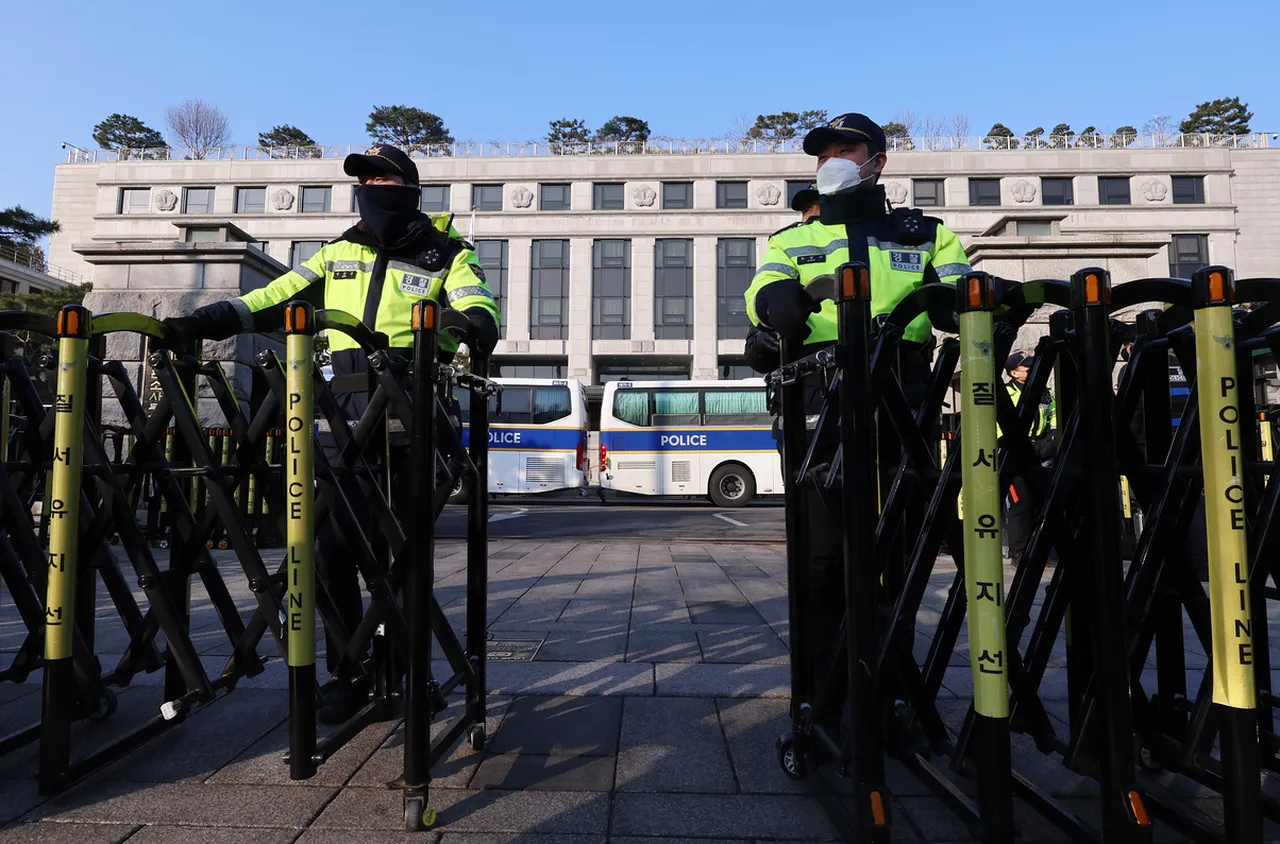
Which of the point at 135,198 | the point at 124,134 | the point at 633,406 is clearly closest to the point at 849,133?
the point at 633,406

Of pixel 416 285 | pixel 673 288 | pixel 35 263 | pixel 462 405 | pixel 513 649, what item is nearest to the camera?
pixel 416 285

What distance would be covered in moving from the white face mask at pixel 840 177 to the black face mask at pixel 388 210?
1.51m

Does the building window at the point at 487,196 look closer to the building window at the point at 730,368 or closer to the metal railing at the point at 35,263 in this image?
the building window at the point at 730,368

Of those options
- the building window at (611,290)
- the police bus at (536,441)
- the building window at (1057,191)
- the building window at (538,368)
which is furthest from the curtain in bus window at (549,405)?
the building window at (1057,191)

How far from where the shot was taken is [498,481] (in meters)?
18.9

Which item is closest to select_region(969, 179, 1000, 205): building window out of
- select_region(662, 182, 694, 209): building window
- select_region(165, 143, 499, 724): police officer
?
select_region(662, 182, 694, 209): building window

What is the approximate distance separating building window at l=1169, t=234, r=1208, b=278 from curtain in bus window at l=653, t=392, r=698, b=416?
2854 centimetres

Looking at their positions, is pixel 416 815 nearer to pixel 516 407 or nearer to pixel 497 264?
pixel 516 407

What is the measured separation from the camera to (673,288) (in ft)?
119

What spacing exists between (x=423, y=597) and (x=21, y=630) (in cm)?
350

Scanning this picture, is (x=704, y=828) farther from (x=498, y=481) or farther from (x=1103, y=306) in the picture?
(x=498, y=481)

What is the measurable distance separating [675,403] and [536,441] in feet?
11.8

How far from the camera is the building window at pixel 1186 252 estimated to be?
3516cm

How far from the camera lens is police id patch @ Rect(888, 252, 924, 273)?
250 cm
